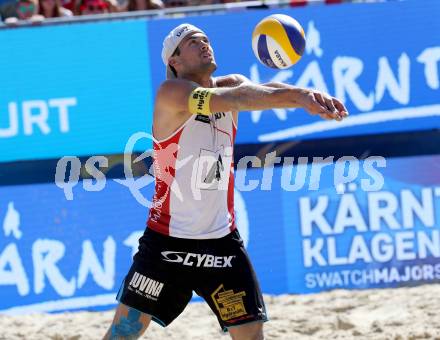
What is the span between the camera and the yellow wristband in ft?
13.0

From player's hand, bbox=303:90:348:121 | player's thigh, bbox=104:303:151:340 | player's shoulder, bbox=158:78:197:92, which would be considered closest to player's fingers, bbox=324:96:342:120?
player's hand, bbox=303:90:348:121

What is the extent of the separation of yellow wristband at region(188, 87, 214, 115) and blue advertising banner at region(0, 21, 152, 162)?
276cm

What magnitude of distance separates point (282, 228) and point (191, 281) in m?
2.51

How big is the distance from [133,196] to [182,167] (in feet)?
7.93

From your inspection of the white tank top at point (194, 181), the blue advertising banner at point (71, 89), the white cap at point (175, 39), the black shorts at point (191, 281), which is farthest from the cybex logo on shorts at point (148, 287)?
the blue advertising banner at point (71, 89)

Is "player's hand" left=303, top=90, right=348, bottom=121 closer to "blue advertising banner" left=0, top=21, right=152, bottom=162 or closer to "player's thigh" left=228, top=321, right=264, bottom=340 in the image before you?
"player's thigh" left=228, top=321, right=264, bottom=340

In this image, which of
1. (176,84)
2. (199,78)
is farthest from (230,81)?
A: (176,84)

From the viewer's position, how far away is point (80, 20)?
6754mm

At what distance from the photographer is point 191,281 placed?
14.1 ft

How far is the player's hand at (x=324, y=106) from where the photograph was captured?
355 cm

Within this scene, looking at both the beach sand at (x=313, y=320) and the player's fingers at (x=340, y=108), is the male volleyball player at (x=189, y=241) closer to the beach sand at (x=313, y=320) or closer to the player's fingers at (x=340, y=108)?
the player's fingers at (x=340, y=108)

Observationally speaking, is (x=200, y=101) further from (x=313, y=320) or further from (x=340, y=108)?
(x=313, y=320)

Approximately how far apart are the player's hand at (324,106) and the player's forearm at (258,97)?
5 centimetres

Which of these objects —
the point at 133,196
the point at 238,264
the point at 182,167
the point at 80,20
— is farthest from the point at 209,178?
the point at 80,20
